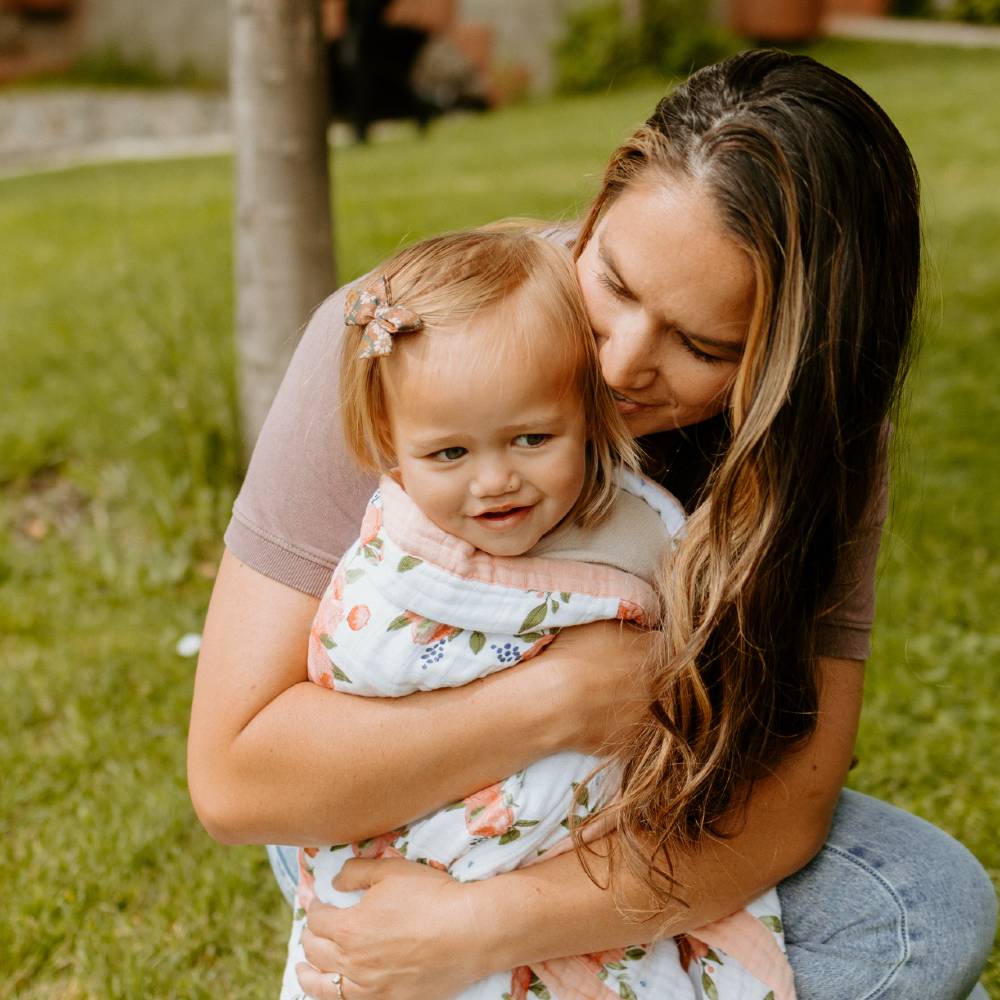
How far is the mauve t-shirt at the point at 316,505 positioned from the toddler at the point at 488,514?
0.09 metres

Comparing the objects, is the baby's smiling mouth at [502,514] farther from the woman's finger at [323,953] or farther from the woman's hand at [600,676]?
the woman's finger at [323,953]

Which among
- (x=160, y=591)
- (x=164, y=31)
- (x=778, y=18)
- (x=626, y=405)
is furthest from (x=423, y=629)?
(x=164, y=31)

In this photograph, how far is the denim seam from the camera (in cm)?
192

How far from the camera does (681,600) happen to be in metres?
1.67

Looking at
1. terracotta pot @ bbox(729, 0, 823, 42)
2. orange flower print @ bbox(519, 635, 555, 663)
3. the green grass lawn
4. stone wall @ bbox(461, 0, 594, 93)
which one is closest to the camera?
orange flower print @ bbox(519, 635, 555, 663)

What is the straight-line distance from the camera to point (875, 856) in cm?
200

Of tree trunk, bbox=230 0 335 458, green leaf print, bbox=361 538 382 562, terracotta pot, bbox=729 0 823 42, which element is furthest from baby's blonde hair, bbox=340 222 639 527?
terracotta pot, bbox=729 0 823 42

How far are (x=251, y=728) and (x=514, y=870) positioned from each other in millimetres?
400

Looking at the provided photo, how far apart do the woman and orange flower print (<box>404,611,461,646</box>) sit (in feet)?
0.32

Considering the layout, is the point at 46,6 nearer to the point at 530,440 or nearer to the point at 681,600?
the point at 530,440

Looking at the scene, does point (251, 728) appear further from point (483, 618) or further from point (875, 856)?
point (875, 856)

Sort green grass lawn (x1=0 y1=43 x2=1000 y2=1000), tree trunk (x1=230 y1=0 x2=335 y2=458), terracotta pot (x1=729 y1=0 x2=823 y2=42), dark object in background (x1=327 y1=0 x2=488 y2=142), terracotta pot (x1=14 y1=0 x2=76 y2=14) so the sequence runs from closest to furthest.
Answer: green grass lawn (x1=0 y1=43 x2=1000 y2=1000), tree trunk (x1=230 y1=0 x2=335 y2=458), dark object in background (x1=327 y1=0 x2=488 y2=142), terracotta pot (x1=14 y1=0 x2=76 y2=14), terracotta pot (x1=729 y1=0 x2=823 y2=42)

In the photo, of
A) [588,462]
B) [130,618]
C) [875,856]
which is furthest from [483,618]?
[130,618]

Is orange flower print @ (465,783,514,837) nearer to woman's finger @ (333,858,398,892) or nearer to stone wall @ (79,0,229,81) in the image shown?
woman's finger @ (333,858,398,892)
